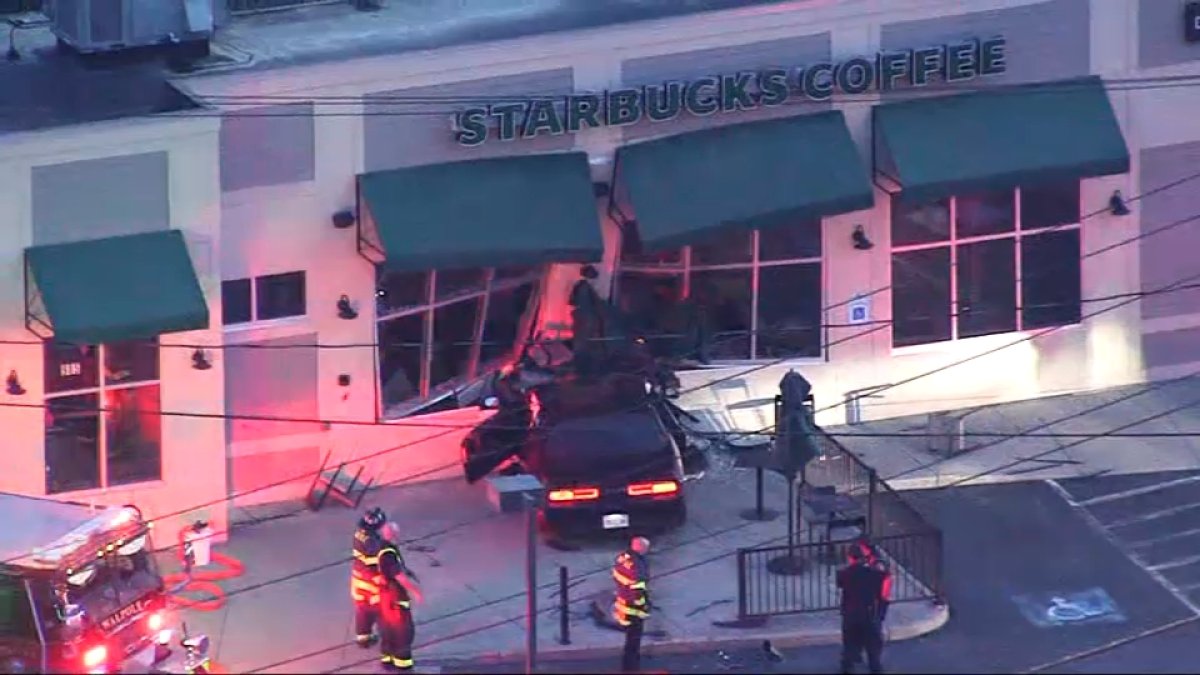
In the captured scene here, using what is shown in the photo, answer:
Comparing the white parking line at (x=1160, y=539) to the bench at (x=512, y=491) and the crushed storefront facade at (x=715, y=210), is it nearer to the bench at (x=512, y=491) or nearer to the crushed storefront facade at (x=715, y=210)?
the crushed storefront facade at (x=715, y=210)

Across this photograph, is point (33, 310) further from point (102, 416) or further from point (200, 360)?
point (200, 360)

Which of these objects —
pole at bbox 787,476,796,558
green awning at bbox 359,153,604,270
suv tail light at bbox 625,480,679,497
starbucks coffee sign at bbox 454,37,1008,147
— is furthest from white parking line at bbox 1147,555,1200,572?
green awning at bbox 359,153,604,270

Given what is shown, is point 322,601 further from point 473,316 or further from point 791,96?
point 791,96

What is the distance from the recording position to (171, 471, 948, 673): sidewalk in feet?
101

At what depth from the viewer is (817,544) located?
3177 cm

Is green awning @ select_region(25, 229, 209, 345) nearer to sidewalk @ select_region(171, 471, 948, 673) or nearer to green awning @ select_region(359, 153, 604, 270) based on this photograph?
green awning @ select_region(359, 153, 604, 270)

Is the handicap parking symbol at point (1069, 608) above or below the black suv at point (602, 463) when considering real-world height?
below

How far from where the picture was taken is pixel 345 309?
34.7 meters

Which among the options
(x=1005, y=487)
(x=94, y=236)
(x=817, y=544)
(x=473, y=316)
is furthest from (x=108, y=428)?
(x=1005, y=487)

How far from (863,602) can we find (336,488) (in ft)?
25.4

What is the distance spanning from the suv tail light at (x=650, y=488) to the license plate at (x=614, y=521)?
0.81ft

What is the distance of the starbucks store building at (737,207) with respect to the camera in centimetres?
3447

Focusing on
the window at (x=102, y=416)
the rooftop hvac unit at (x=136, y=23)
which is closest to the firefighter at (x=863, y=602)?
the window at (x=102, y=416)

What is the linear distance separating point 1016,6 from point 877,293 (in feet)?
12.1
